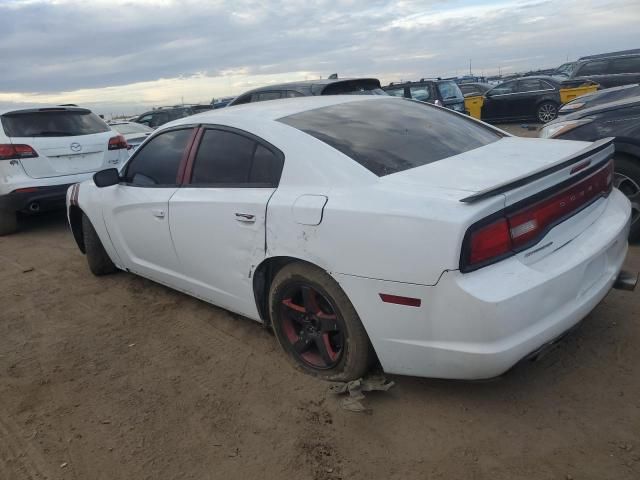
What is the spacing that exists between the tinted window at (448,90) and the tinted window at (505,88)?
306 cm

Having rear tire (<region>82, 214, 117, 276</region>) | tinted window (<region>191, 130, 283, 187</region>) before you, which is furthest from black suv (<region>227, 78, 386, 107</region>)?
tinted window (<region>191, 130, 283, 187</region>)

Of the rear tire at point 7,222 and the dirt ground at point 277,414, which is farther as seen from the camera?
the rear tire at point 7,222

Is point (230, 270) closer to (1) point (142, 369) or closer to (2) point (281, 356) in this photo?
(2) point (281, 356)

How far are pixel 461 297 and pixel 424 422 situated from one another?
72cm

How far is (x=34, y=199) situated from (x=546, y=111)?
554 inches

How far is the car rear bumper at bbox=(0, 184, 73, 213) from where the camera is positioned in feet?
20.8

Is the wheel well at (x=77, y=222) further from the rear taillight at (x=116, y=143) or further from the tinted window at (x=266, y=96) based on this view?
the tinted window at (x=266, y=96)

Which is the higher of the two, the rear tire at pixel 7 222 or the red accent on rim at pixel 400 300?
the red accent on rim at pixel 400 300

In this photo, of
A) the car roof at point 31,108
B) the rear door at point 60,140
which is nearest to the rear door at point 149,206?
the rear door at point 60,140

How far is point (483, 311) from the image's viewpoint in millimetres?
2102

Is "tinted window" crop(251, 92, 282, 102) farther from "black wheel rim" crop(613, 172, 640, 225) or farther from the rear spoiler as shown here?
the rear spoiler

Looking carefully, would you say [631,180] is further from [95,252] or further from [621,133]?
[95,252]

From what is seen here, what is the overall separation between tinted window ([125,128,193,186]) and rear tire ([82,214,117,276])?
0.90 metres

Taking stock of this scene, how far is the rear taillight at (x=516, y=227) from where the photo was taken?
213cm
